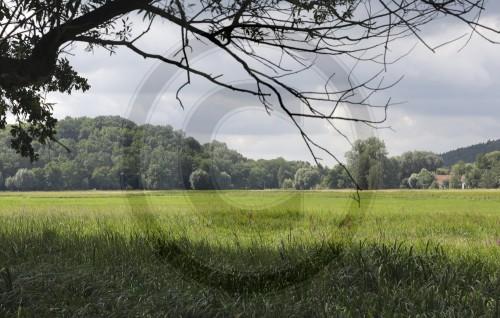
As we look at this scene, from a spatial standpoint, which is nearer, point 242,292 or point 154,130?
point 242,292

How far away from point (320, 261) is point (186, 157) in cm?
541

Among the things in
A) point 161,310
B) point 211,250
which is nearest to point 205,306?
point 161,310

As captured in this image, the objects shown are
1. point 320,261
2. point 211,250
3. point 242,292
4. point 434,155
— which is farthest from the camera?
point 434,155

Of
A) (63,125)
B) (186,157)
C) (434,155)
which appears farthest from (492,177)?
(186,157)

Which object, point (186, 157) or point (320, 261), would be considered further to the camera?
point (186, 157)

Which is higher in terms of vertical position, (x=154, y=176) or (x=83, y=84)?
(x=83, y=84)

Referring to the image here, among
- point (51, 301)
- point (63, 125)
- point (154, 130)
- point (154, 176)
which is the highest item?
point (63, 125)

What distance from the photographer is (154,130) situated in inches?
428

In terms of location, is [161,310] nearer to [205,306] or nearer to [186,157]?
[205,306]

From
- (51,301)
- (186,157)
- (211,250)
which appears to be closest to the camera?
(51,301)

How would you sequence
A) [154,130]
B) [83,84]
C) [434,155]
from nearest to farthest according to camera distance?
1. [83,84]
2. [154,130]
3. [434,155]

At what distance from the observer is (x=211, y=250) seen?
27.9ft

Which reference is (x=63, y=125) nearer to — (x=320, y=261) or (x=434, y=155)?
(x=320, y=261)

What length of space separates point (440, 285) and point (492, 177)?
120m
